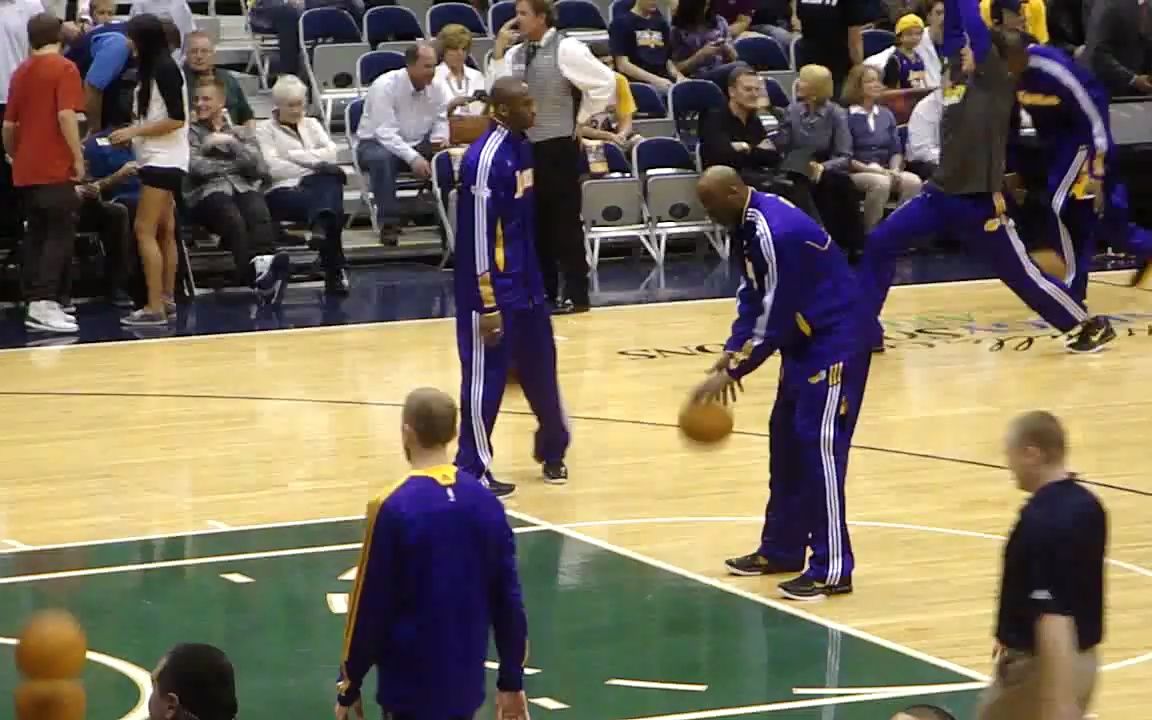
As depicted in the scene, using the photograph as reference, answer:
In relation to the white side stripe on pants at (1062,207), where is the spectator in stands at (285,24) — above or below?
above

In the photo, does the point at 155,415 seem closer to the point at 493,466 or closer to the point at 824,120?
the point at 493,466

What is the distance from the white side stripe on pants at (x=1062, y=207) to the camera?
14.3m

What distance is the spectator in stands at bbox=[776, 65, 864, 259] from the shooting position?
685 inches

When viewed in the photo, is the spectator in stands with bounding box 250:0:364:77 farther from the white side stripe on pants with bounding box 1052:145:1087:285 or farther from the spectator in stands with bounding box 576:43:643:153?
the white side stripe on pants with bounding box 1052:145:1087:285

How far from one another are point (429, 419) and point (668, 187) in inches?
498

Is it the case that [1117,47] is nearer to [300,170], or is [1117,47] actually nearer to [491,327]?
[300,170]

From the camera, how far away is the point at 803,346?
852 cm

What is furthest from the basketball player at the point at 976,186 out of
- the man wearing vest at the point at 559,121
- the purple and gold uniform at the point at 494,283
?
the purple and gold uniform at the point at 494,283

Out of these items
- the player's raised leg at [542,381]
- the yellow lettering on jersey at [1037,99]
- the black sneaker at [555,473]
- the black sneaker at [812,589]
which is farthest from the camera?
the yellow lettering on jersey at [1037,99]

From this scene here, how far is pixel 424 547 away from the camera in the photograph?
524 cm

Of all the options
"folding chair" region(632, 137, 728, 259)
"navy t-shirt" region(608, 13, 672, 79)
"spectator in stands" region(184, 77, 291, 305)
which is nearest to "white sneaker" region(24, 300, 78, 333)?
"spectator in stands" region(184, 77, 291, 305)

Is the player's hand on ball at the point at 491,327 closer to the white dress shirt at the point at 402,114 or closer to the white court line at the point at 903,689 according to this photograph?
the white court line at the point at 903,689

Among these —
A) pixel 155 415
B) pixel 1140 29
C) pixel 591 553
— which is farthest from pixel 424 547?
pixel 1140 29

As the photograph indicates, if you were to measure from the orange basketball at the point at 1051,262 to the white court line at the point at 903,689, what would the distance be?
696 cm
